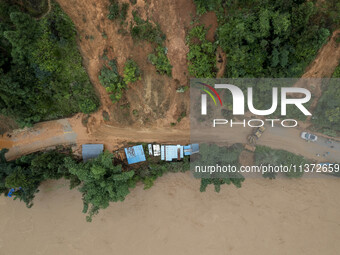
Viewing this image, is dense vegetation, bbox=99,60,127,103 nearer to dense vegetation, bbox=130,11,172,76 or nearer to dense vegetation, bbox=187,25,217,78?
dense vegetation, bbox=130,11,172,76

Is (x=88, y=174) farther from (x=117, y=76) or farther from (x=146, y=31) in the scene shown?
(x=146, y=31)

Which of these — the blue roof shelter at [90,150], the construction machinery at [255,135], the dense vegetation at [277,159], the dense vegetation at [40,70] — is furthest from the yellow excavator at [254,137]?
the dense vegetation at [40,70]

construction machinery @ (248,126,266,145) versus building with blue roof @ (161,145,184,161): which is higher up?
construction machinery @ (248,126,266,145)

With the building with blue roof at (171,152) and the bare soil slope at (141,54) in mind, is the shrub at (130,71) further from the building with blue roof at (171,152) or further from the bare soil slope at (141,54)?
the building with blue roof at (171,152)

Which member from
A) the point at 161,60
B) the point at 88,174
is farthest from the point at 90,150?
the point at 161,60

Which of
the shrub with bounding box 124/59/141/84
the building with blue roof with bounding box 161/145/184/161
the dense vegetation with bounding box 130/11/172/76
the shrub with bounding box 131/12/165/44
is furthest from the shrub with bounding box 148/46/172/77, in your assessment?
A: the building with blue roof with bounding box 161/145/184/161

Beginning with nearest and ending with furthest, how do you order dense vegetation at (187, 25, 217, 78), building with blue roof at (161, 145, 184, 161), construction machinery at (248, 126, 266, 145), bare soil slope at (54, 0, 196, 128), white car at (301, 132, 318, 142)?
bare soil slope at (54, 0, 196, 128)
dense vegetation at (187, 25, 217, 78)
white car at (301, 132, 318, 142)
construction machinery at (248, 126, 266, 145)
building with blue roof at (161, 145, 184, 161)

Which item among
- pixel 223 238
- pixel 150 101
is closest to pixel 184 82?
pixel 150 101
